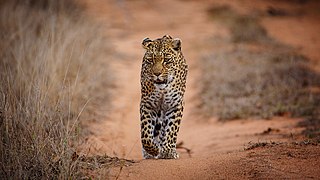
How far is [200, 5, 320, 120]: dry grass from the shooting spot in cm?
1084

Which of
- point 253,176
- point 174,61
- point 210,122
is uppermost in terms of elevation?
point 174,61

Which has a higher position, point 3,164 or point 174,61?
point 174,61

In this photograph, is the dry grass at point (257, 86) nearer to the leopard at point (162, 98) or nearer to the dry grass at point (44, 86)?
the dry grass at point (44, 86)

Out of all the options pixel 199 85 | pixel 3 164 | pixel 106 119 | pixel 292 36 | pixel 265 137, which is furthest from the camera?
pixel 292 36

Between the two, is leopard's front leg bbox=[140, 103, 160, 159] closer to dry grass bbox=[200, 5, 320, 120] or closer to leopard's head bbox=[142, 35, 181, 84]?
leopard's head bbox=[142, 35, 181, 84]

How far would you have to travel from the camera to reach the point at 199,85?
13.1 meters

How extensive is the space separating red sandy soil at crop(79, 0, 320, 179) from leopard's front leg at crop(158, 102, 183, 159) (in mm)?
361

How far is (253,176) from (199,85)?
711 cm

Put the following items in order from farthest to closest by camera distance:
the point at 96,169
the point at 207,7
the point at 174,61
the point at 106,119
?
the point at 207,7 < the point at 106,119 < the point at 174,61 < the point at 96,169

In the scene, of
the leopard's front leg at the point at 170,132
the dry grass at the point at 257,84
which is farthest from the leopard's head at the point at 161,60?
the dry grass at the point at 257,84

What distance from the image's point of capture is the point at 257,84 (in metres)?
12.3

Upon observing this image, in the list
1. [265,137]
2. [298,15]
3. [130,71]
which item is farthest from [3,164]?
[298,15]

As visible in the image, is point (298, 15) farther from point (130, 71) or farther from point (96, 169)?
point (96, 169)

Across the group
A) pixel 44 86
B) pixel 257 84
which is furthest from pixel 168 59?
pixel 257 84
